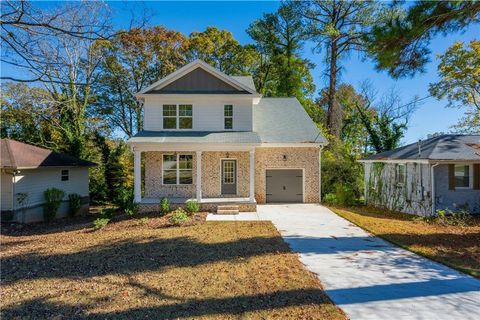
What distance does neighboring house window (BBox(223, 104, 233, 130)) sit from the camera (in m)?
16.6

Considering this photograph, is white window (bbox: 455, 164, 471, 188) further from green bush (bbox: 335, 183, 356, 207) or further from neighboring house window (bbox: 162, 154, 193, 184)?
neighboring house window (bbox: 162, 154, 193, 184)

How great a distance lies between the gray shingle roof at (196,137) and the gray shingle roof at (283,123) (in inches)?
69.3

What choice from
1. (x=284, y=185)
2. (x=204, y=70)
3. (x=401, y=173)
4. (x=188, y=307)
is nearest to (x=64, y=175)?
(x=204, y=70)

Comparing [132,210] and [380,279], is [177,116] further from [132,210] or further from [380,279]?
[380,279]

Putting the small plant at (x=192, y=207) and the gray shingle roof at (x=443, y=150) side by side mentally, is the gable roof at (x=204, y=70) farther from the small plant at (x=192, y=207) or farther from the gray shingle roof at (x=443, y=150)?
the gray shingle roof at (x=443, y=150)

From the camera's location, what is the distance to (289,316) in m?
4.63

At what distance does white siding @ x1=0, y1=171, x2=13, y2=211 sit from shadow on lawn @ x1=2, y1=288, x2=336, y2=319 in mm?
12328

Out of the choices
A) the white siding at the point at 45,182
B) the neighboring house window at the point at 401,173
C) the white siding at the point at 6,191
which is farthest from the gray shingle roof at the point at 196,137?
the neighboring house window at the point at 401,173

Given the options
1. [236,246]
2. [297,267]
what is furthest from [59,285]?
[297,267]

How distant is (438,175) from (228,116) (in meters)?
10.4

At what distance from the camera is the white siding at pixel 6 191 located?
49.2 ft

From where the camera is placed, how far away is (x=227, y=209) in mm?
14312

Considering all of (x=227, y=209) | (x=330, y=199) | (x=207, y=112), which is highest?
(x=207, y=112)

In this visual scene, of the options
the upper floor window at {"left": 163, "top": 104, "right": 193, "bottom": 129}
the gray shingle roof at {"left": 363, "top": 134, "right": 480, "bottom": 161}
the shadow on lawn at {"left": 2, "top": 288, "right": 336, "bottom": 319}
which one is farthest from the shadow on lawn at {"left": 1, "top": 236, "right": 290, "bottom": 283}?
the gray shingle roof at {"left": 363, "top": 134, "right": 480, "bottom": 161}
